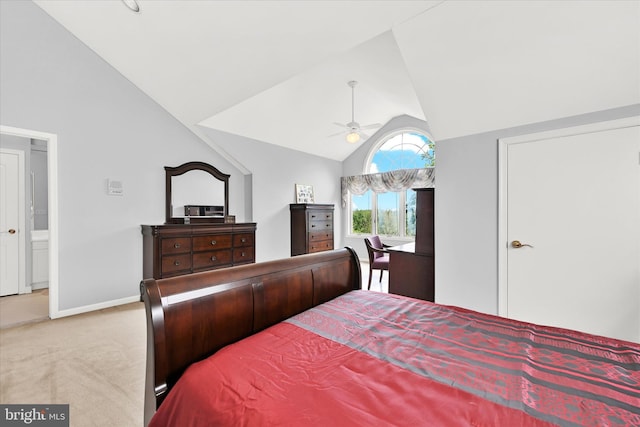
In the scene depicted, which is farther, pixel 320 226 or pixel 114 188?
pixel 320 226

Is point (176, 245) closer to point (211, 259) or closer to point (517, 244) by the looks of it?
point (211, 259)

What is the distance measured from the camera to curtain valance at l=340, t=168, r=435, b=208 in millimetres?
5759

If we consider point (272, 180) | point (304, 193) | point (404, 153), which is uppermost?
point (404, 153)

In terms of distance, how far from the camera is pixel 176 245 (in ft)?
12.3

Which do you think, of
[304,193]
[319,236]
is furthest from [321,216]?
[304,193]

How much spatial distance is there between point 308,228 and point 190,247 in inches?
96.4

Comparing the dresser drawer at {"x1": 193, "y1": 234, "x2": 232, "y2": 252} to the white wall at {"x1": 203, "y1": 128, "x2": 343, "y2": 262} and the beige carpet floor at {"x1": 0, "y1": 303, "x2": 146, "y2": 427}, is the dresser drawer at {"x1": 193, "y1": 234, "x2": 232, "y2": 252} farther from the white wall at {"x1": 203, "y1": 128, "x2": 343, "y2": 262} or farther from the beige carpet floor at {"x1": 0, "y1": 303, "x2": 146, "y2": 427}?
the beige carpet floor at {"x1": 0, "y1": 303, "x2": 146, "y2": 427}

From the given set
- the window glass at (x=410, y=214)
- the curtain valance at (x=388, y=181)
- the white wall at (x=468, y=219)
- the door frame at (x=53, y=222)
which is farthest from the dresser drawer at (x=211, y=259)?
the window glass at (x=410, y=214)

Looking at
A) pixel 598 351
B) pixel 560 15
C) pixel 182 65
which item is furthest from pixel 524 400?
pixel 182 65

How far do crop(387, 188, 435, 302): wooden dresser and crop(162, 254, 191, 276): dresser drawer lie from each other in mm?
2741

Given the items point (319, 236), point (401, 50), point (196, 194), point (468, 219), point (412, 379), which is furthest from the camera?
point (319, 236)

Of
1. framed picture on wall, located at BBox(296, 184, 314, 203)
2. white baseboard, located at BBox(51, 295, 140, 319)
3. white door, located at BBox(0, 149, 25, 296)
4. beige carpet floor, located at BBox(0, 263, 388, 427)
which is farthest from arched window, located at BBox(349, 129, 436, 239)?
white door, located at BBox(0, 149, 25, 296)

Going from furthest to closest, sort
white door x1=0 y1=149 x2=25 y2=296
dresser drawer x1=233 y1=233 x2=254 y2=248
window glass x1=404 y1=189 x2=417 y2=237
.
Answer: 1. window glass x1=404 y1=189 x2=417 y2=237
2. dresser drawer x1=233 y1=233 x2=254 y2=248
3. white door x1=0 y1=149 x2=25 y2=296

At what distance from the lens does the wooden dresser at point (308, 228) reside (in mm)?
5711
